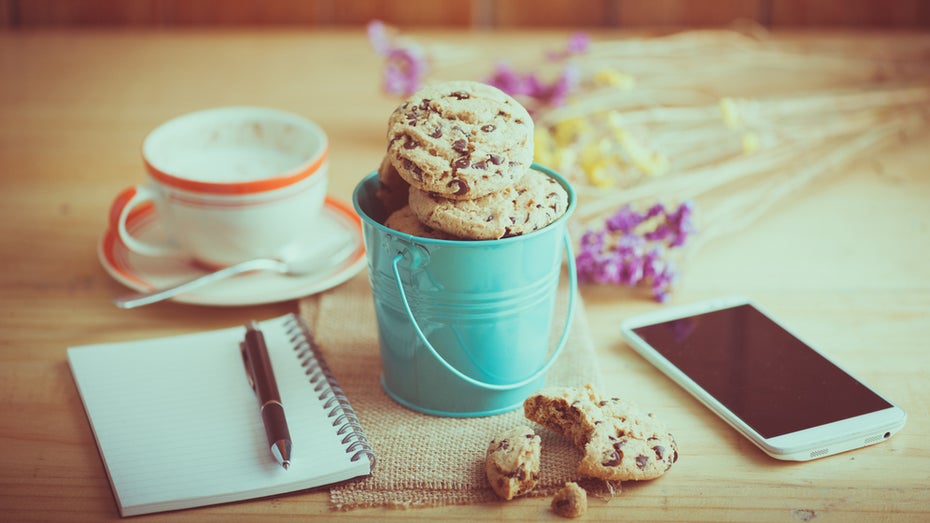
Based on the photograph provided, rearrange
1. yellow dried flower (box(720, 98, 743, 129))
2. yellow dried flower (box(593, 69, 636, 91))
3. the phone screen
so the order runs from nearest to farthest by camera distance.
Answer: the phone screen
yellow dried flower (box(720, 98, 743, 129))
yellow dried flower (box(593, 69, 636, 91))

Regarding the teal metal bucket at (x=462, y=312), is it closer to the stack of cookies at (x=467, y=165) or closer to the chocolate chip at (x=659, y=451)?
the stack of cookies at (x=467, y=165)

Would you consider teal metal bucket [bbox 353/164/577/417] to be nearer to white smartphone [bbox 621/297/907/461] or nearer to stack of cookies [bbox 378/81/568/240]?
stack of cookies [bbox 378/81/568/240]

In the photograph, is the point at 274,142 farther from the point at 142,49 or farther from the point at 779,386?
the point at 142,49

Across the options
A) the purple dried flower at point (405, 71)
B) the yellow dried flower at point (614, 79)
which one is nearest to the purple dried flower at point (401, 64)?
the purple dried flower at point (405, 71)

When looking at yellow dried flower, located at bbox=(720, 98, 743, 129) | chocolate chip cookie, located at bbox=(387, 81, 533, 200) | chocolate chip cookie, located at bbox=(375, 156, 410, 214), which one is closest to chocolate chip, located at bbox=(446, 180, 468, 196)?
chocolate chip cookie, located at bbox=(387, 81, 533, 200)

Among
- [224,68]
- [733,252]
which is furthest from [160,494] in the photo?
[224,68]

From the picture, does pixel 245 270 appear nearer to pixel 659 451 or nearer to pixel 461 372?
pixel 461 372
